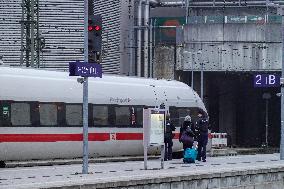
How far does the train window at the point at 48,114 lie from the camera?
75.2 ft

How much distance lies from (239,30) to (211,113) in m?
13.6

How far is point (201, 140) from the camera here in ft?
82.2

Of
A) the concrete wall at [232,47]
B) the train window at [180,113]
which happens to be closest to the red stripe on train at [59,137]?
the train window at [180,113]

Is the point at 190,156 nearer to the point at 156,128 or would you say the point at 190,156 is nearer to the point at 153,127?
the point at 156,128

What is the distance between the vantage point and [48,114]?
23.1 m

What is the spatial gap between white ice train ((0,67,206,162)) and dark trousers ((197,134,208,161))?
2.41m

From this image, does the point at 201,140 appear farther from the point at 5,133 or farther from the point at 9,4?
the point at 9,4

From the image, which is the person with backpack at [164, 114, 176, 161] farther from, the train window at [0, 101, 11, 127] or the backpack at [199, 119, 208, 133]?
the train window at [0, 101, 11, 127]

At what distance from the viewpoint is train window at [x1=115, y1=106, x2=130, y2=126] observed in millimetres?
25969

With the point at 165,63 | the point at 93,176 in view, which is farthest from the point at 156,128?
the point at 165,63

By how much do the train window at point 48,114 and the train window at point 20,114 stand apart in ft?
1.78

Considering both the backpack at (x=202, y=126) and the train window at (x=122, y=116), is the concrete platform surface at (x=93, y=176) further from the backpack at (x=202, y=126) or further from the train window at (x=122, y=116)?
the train window at (x=122, y=116)

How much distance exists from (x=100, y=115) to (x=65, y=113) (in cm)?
188

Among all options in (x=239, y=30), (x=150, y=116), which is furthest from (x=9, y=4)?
(x=150, y=116)
